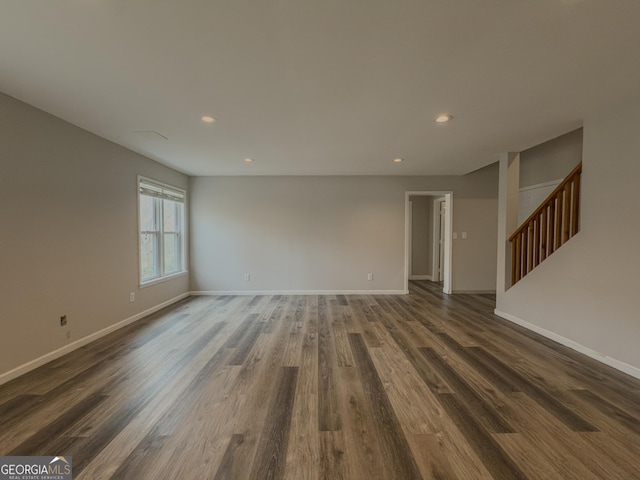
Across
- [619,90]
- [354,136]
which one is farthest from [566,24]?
[354,136]

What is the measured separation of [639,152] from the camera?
238cm

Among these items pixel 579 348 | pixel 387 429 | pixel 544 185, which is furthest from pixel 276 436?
pixel 544 185

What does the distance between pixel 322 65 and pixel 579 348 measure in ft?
12.2

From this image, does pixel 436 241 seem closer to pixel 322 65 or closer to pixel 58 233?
pixel 322 65

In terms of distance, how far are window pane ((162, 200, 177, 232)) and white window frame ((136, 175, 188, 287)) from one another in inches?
3.6

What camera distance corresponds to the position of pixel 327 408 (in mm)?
1885

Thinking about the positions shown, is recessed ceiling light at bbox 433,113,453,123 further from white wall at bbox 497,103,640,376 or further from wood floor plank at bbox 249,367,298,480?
wood floor plank at bbox 249,367,298,480

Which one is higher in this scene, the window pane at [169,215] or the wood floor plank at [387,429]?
the window pane at [169,215]

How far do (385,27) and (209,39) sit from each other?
1.03 m
